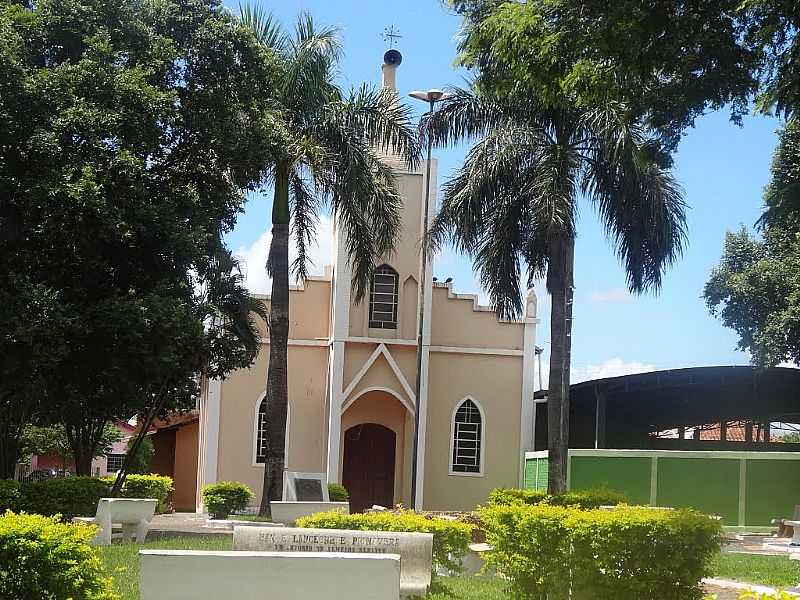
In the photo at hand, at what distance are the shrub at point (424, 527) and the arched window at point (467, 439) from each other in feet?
63.9

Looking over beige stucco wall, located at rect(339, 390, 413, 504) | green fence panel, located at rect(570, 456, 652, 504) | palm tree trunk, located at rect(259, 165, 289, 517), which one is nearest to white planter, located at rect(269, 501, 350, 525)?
palm tree trunk, located at rect(259, 165, 289, 517)

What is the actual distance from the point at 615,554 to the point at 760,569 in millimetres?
5936

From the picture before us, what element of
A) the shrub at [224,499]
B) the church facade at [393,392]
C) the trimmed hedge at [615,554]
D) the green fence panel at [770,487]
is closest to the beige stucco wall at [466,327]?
the church facade at [393,392]

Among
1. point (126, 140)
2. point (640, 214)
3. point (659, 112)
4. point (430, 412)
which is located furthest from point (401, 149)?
A: point (659, 112)

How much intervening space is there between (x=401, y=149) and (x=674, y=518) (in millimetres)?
14144

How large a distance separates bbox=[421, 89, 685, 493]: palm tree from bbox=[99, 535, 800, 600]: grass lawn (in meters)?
6.15

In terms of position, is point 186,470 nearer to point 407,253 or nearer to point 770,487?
point 407,253

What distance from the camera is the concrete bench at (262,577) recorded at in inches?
321

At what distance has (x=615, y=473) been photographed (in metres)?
27.6

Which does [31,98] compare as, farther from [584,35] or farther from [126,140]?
[584,35]

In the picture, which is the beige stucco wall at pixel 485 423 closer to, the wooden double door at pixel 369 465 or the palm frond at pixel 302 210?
the wooden double door at pixel 369 465

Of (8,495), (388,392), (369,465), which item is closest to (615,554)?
(8,495)

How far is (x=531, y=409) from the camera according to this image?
106 ft

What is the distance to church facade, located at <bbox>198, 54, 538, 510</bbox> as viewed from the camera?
102ft
